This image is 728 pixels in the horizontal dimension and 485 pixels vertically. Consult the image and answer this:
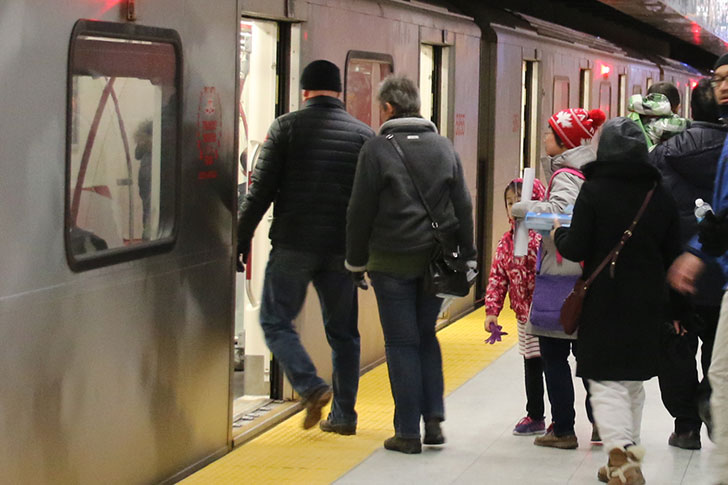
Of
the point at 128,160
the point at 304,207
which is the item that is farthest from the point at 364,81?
the point at 128,160

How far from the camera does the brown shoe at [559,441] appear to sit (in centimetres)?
578

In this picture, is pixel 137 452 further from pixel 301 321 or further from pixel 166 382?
pixel 301 321

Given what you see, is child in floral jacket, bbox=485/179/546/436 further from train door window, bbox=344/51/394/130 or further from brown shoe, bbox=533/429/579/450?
train door window, bbox=344/51/394/130

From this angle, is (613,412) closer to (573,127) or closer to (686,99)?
(573,127)

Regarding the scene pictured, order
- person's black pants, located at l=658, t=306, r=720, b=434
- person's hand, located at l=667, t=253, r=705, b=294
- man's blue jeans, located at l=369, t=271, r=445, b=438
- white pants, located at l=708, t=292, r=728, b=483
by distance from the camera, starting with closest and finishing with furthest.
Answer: white pants, located at l=708, t=292, r=728, b=483
person's hand, located at l=667, t=253, r=705, b=294
man's blue jeans, located at l=369, t=271, r=445, b=438
person's black pants, located at l=658, t=306, r=720, b=434

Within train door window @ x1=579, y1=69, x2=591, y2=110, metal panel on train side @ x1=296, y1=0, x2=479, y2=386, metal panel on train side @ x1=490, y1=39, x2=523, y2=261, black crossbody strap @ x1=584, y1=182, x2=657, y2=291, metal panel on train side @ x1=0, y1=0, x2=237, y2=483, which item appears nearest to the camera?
metal panel on train side @ x1=0, y1=0, x2=237, y2=483

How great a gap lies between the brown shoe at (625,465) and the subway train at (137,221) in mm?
1721

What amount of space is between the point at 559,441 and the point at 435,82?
422 cm

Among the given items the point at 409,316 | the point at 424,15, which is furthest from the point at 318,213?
the point at 424,15

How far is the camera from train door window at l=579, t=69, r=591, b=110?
47.1 ft

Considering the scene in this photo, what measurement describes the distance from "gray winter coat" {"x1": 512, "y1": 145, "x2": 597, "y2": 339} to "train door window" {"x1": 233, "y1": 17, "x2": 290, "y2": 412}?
152 cm

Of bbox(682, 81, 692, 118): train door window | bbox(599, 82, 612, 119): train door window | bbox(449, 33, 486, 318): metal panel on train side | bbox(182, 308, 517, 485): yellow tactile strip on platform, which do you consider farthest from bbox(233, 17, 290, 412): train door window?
bbox(682, 81, 692, 118): train door window

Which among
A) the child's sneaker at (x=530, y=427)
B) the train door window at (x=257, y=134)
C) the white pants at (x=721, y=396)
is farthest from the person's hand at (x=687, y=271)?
the train door window at (x=257, y=134)

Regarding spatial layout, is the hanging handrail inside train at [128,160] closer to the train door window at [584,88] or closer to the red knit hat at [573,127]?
the red knit hat at [573,127]
